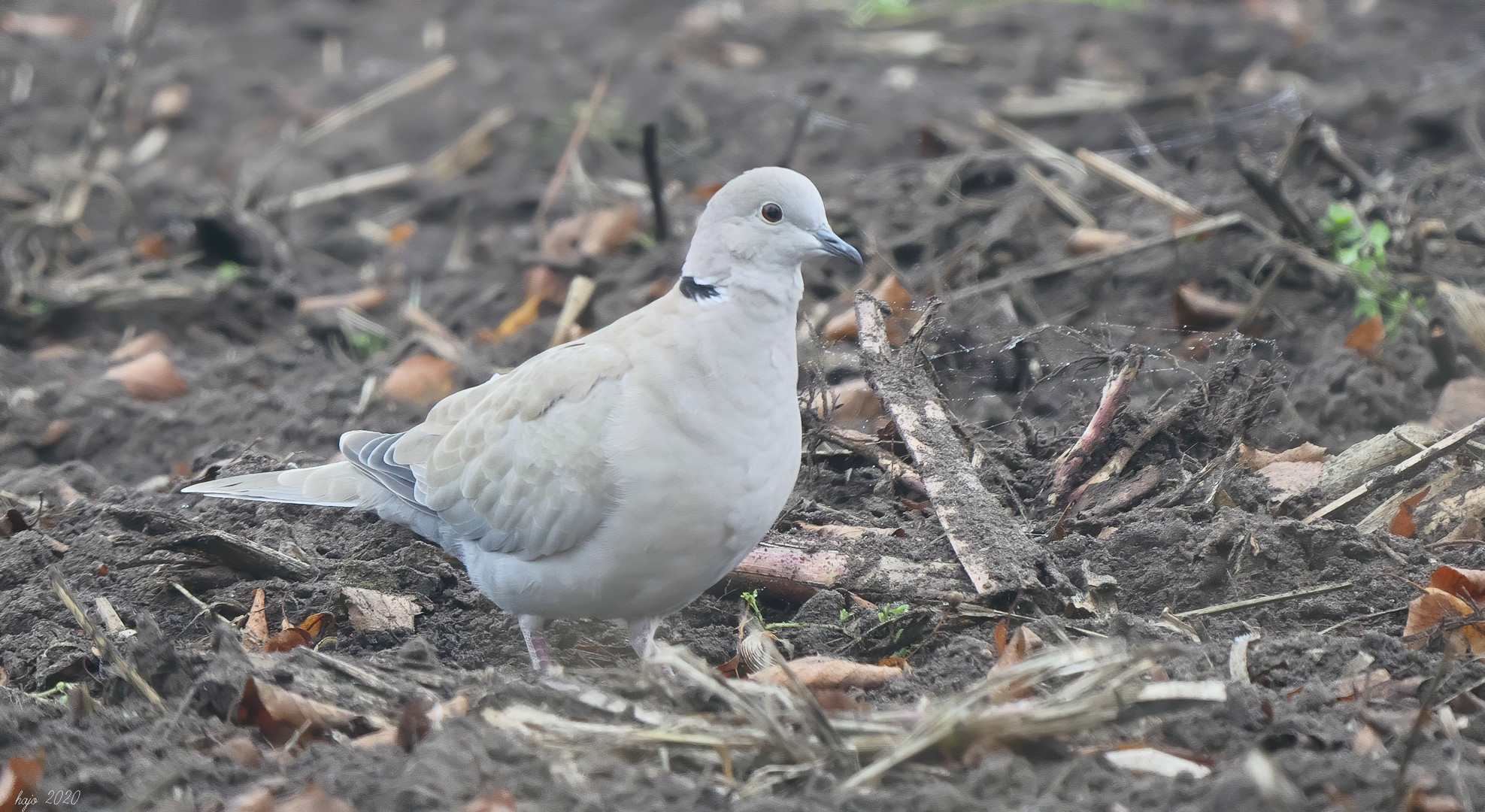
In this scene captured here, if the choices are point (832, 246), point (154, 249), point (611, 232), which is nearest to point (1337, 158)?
point (832, 246)

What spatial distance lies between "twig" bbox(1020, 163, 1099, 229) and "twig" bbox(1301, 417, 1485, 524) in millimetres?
2493

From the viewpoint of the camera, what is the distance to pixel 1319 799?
242 cm

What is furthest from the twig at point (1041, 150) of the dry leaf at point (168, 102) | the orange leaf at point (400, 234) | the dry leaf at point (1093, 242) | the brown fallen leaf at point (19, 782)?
the dry leaf at point (168, 102)

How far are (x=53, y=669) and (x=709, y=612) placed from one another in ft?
5.64

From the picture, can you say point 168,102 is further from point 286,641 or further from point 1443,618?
point 1443,618

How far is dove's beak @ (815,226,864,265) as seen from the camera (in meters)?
3.38

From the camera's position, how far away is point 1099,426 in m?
4.01

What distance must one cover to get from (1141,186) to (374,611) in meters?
3.92

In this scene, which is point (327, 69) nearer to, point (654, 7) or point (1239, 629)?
point (654, 7)

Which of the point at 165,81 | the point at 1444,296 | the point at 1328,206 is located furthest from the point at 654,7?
the point at 1444,296

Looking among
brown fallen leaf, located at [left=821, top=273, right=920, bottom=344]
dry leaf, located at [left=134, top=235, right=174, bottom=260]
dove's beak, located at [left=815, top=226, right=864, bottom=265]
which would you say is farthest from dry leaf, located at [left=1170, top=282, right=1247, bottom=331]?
dry leaf, located at [left=134, top=235, right=174, bottom=260]

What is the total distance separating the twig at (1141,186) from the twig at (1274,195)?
422 mm

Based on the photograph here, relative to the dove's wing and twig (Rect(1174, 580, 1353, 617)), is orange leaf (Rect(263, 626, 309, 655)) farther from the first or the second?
twig (Rect(1174, 580, 1353, 617))

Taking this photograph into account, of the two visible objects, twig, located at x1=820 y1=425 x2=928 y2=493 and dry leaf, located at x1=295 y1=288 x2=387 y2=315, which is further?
dry leaf, located at x1=295 y1=288 x2=387 y2=315
